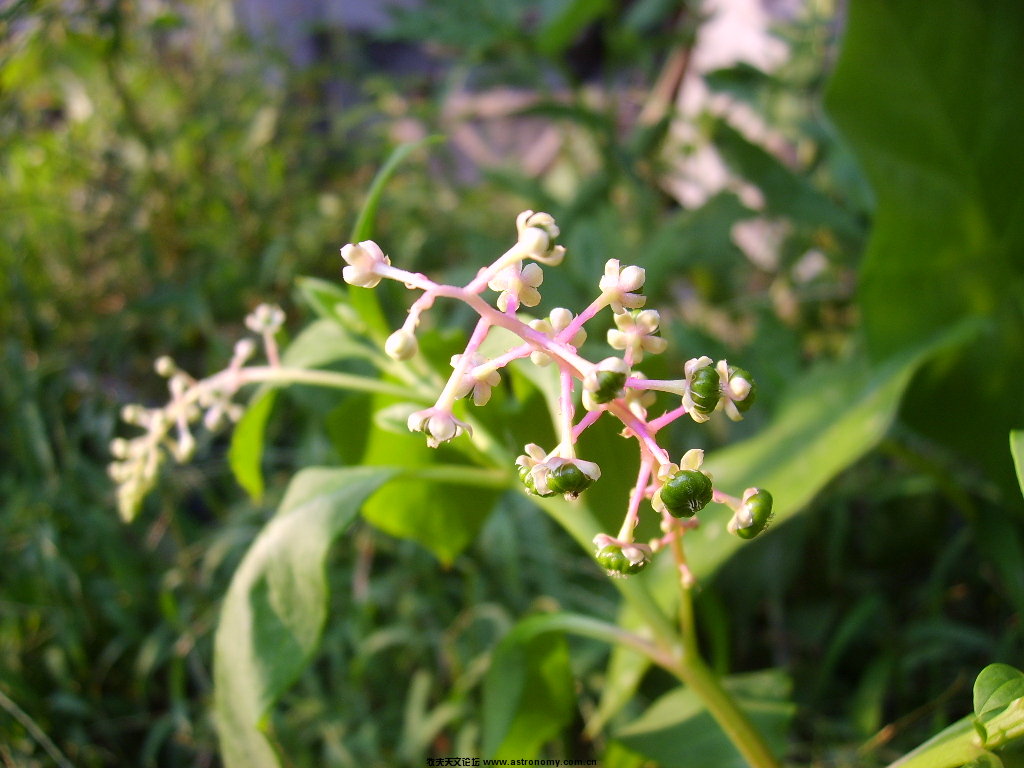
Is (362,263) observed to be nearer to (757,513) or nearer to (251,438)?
(757,513)

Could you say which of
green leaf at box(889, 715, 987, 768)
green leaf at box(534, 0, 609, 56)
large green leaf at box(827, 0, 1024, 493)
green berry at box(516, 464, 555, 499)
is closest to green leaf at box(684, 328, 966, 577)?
large green leaf at box(827, 0, 1024, 493)

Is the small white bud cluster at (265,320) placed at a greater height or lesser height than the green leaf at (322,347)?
greater

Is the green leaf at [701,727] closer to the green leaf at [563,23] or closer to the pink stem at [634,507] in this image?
the pink stem at [634,507]

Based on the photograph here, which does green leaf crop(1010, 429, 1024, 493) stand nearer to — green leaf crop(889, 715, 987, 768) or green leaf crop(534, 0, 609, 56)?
green leaf crop(889, 715, 987, 768)

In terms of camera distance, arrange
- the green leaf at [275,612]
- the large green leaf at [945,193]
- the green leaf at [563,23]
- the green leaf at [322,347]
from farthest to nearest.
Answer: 1. the green leaf at [563,23]
2. the large green leaf at [945,193]
3. the green leaf at [322,347]
4. the green leaf at [275,612]

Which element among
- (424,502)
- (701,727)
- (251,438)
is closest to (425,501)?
(424,502)

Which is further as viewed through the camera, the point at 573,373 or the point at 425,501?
the point at 425,501

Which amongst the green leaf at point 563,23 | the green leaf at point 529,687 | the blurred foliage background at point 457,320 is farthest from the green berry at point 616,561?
the green leaf at point 563,23
